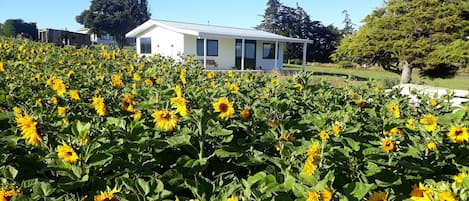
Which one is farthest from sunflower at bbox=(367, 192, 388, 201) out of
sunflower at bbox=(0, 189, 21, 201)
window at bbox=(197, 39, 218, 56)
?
window at bbox=(197, 39, 218, 56)

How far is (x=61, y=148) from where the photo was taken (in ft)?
4.06

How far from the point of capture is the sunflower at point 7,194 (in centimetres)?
103

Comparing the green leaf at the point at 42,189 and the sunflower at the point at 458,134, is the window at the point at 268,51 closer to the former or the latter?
the sunflower at the point at 458,134

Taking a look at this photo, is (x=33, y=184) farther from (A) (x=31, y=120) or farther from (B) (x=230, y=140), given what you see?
(B) (x=230, y=140)

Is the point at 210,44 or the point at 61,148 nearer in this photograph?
the point at 61,148

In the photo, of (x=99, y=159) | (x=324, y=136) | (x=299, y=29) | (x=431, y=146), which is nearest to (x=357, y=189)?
(x=324, y=136)

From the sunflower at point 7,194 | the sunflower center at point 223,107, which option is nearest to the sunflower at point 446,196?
the sunflower center at point 223,107

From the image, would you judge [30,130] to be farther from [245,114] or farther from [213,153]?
[245,114]

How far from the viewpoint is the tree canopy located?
46.1 meters

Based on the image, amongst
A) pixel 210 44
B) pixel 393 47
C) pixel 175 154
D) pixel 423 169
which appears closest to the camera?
pixel 423 169

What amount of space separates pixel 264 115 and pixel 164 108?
44cm

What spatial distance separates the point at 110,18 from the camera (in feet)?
192

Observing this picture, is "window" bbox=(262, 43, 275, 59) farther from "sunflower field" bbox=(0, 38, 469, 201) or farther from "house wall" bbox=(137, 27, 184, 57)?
"sunflower field" bbox=(0, 38, 469, 201)

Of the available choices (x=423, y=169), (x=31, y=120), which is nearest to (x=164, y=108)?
(x=31, y=120)
